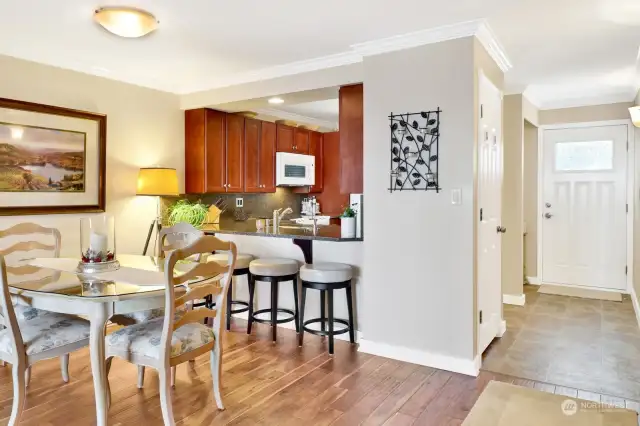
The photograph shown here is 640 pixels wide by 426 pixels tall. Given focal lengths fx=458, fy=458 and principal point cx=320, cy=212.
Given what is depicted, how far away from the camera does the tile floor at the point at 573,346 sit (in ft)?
9.82

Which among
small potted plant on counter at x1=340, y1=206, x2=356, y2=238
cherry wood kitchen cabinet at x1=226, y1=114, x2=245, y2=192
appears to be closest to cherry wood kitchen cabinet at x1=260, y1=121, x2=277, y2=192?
cherry wood kitchen cabinet at x1=226, y1=114, x2=245, y2=192

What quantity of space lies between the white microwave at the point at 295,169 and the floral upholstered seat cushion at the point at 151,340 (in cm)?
362

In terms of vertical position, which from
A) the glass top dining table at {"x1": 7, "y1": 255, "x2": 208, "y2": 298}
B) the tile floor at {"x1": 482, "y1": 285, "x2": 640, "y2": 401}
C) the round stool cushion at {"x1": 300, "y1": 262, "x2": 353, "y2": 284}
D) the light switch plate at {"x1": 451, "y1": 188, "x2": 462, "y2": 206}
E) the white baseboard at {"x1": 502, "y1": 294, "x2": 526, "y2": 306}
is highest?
the light switch plate at {"x1": 451, "y1": 188, "x2": 462, "y2": 206}

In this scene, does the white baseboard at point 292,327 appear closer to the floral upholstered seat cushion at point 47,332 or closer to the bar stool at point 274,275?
the bar stool at point 274,275

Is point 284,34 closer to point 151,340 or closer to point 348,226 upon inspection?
point 348,226

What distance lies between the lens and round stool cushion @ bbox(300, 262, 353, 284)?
343 centimetres

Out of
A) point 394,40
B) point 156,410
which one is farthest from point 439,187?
point 156,410

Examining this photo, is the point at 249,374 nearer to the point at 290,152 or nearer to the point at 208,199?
the point at 208,199

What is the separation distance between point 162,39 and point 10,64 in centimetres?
126

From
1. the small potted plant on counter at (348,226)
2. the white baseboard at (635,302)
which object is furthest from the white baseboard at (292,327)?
the white baseboard at (635,302)

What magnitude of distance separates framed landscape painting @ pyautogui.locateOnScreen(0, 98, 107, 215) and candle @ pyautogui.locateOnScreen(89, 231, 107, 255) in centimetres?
136

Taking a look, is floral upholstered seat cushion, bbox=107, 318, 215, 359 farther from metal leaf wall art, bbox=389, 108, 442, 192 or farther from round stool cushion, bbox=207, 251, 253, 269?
metal leaf wall art, bbox=389, 108, 442, 192

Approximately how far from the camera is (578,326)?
416cm

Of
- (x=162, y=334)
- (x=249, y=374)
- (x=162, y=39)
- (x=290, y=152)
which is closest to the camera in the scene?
(x=162, y=334)
